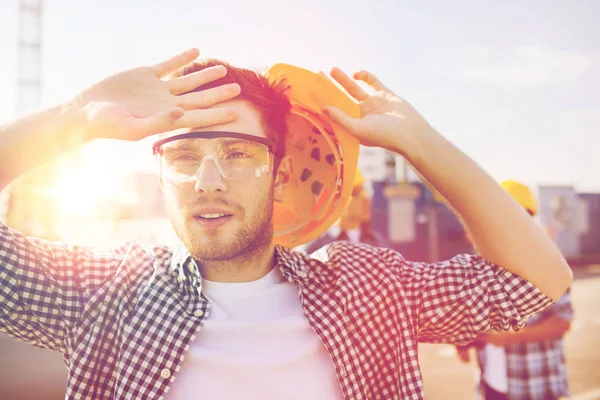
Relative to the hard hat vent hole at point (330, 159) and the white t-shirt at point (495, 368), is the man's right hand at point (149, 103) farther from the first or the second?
the white t-shirt at point (495, 368)

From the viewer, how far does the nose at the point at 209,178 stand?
1699mm

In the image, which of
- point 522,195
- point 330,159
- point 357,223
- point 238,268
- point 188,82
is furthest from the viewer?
point 357,223

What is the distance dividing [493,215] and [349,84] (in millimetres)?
760

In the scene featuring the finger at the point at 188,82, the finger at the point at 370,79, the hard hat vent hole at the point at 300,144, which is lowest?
the hard hat vent hole at the point at 300,144

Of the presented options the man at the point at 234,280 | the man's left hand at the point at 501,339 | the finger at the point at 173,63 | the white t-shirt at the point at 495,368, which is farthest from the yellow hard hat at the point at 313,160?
the white t-shirt at the point at 495,368

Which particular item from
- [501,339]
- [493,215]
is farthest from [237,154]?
[501,339]

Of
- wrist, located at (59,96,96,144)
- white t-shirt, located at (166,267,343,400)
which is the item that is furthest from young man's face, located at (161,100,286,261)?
wrist, located at (59,96,96,144)

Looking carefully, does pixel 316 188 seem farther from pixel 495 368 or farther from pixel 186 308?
pixel 495 368

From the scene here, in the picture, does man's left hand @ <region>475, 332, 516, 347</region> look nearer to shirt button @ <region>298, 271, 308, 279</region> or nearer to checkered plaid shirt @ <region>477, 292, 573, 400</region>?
checkered plaid shirt @ <region>477, 292, 573, 400</region>

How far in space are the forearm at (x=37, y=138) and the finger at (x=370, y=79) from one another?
42.1 inches

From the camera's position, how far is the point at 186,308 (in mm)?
1738

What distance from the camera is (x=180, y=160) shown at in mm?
1787

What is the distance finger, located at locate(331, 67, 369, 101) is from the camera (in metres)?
1.89

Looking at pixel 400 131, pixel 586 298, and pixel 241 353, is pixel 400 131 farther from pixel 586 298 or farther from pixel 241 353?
A: pixel 586 298
